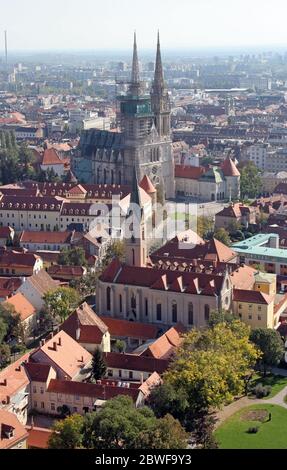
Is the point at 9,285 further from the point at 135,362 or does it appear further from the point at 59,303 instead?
the point at 135,362

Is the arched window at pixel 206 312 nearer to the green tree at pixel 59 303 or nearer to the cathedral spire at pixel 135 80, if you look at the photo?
the green tree at pixel 59 303

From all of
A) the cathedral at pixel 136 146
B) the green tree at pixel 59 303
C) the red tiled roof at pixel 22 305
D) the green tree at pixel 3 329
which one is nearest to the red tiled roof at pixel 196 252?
the green tree at pixel 59 303

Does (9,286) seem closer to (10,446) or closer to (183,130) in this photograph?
(10,446)

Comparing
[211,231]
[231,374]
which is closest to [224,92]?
[211,231]

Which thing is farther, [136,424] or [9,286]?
[9,286]

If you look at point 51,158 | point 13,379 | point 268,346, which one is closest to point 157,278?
point 268,346
